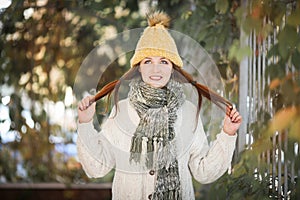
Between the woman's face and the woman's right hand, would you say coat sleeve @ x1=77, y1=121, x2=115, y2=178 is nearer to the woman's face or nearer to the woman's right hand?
the woman's right hand

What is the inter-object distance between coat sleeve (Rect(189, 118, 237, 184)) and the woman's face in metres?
0.12

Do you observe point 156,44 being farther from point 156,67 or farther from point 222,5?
point 222,5

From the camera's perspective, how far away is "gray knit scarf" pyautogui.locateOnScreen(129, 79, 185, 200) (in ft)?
3.74

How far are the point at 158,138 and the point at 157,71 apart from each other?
13 cm

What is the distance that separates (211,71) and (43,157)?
0.94 meters

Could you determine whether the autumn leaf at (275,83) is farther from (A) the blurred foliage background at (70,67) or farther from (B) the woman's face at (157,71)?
(B) the woman's face at (157,71)

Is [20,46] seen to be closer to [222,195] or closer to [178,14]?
[178,14]

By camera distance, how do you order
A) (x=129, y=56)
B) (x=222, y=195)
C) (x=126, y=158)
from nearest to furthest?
(x=126, y=158)
(x=129, y=56)
(x=222, y=195)

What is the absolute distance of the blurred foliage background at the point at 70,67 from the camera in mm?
1345

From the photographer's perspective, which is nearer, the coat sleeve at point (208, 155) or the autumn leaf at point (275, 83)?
the coat sleeve at point (208, 155)

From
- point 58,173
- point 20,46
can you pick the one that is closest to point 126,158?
point 20,46

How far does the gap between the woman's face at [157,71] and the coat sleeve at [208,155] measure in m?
0.12

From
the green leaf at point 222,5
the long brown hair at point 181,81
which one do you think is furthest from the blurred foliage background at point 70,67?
the long brown hair at point 181,81

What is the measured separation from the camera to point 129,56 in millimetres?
1257
